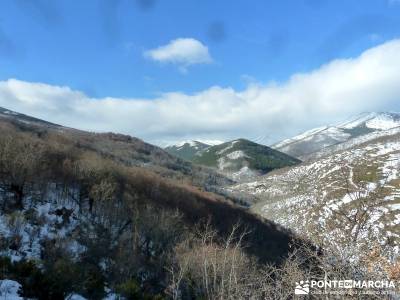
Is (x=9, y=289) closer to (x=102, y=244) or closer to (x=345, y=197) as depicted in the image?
(x=102, y=244)

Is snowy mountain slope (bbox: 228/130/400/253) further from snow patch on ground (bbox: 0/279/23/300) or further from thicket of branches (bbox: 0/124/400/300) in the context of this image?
snow patch on ground (bbox: 0/279/23/300)

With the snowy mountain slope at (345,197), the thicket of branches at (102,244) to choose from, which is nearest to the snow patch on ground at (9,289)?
the thicket of branches at (102,244)

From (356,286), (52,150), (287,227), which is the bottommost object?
(287,227)

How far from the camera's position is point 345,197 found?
56.0m

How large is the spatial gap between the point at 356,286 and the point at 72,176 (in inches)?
1943

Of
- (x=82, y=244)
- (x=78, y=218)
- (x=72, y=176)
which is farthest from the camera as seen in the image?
(x=72, y=176)

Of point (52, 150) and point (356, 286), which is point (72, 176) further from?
point (356, 286)

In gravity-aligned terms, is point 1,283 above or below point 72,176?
below

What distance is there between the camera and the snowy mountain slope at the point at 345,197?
10.2 meters

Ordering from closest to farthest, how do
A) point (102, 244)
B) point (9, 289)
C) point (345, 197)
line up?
point (9, 289)
point (102, 244)
point (345, 197)

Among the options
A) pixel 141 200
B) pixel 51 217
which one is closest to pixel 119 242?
pixel 51 217

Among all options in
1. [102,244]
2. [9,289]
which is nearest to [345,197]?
[102,244]

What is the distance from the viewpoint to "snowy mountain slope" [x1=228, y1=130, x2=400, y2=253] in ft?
33.4

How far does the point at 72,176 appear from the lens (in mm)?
54062
